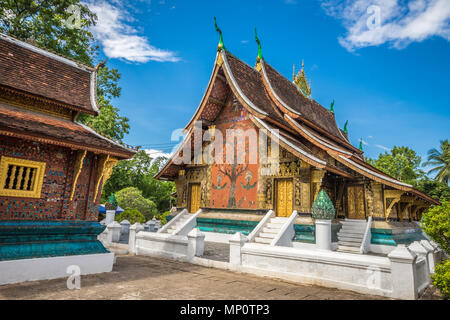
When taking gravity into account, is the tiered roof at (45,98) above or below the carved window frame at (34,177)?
above

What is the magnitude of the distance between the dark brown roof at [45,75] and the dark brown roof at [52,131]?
57 centimetres

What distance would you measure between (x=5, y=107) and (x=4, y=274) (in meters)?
3.81

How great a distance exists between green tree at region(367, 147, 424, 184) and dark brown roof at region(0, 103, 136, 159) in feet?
95.7

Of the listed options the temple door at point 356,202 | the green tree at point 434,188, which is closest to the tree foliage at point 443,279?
the temple door at point 356,202

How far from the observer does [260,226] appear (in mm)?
9844

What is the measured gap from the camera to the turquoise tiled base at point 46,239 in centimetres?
582

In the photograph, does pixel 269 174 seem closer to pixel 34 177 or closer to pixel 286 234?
pixel 286 234

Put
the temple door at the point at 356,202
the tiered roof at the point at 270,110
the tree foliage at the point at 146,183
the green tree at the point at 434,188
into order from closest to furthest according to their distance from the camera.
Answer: the tiered roof at the point at 270,110 → the temple door at the point at 356,202 → the green tree at the point at 434,188 → the tree foliage at the point at 146,183

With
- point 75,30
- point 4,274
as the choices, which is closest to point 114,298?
point 4,274

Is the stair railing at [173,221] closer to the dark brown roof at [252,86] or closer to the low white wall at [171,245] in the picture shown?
the low white wall at [171,245]

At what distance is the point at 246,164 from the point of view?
1214 centimetres

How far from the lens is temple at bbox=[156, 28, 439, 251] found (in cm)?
1040

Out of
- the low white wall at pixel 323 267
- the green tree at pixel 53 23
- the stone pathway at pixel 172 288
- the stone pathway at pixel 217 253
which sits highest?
the green tree at pixel 53 23
